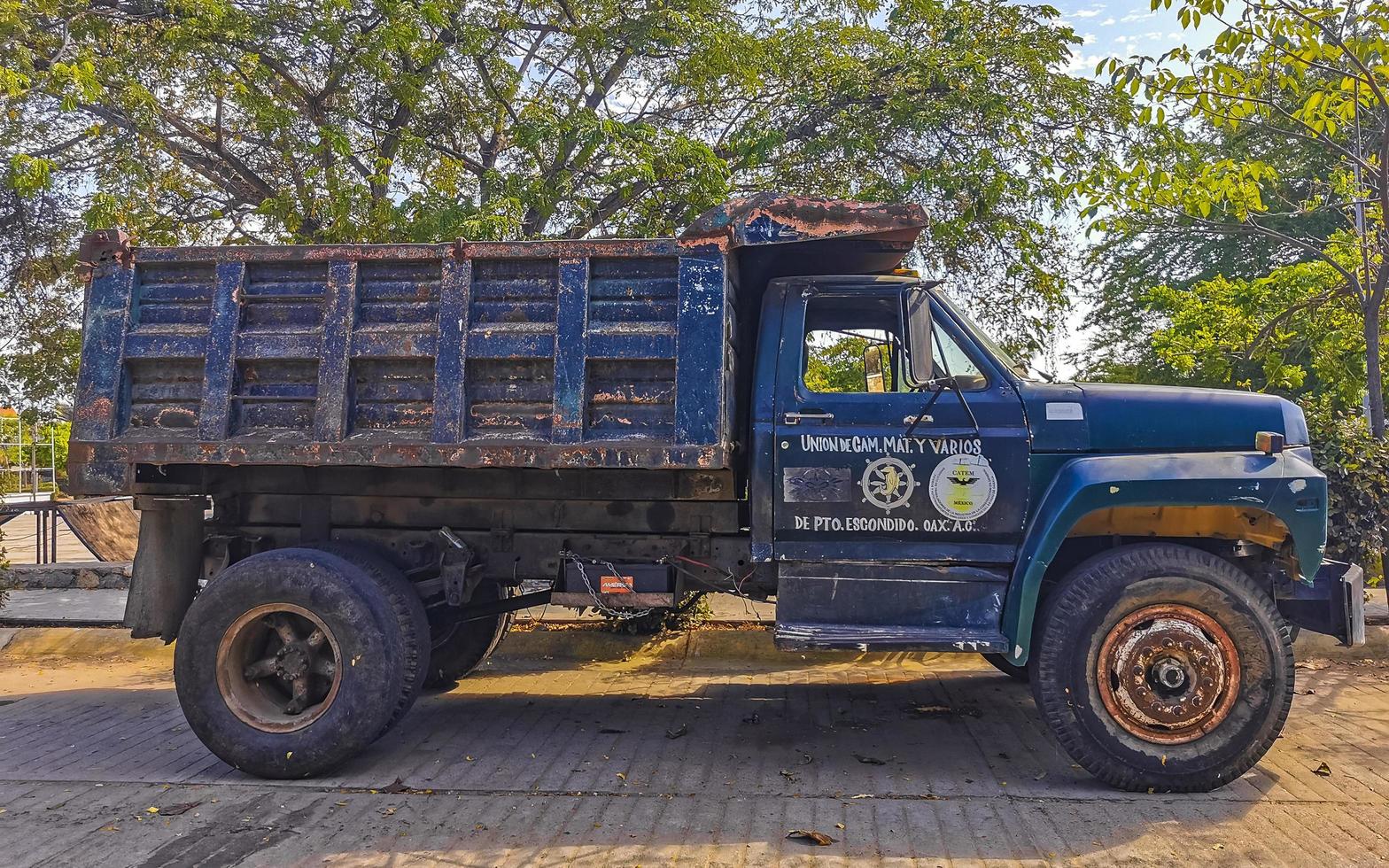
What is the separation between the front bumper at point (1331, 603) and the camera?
4789 millimetres

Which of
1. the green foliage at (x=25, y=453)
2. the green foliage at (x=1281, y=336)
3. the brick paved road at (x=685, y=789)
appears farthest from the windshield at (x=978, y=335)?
the green foliage at (x=25, y=453)

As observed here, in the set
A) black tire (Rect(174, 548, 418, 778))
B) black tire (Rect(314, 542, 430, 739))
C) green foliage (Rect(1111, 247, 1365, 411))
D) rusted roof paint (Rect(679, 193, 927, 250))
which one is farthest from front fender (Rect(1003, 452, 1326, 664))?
green foliage (Rect(1111, 247, 1365, 411))

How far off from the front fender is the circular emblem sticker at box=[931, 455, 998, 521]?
0.92 feet

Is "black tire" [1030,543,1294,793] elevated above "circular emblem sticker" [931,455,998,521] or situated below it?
below

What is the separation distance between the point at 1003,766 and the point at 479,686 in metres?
3.42

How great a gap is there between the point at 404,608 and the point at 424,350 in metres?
1.28

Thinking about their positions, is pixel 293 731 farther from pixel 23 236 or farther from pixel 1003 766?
pixel 23 236

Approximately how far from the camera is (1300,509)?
456 centimetres

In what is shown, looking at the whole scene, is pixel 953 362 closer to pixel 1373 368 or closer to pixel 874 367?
pixel 874 367

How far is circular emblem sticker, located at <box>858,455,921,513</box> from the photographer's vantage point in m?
4.82

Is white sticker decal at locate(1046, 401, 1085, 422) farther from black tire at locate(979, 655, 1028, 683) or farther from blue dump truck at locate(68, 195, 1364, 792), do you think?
black tire at locate(979, 655, 1028, 683)

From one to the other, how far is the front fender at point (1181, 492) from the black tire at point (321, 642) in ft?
9.71

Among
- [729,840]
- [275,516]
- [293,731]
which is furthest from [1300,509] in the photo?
[275,516]

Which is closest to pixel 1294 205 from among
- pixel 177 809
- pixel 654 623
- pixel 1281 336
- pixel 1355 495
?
pixel 1281 336
